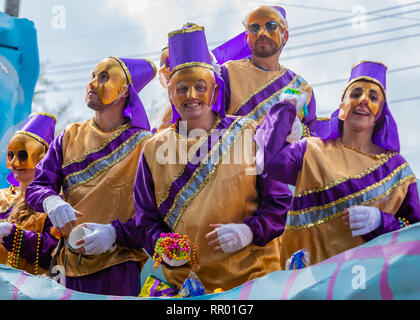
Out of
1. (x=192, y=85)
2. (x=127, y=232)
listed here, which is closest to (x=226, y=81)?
(x=192, y=85)

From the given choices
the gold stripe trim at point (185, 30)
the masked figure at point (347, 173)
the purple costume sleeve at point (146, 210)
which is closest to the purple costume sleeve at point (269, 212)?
the masked figure at point (347, 173)

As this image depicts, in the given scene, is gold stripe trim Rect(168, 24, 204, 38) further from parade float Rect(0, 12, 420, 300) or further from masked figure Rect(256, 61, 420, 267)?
parade float Rect(0, 12, 420, 300)

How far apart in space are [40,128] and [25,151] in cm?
22

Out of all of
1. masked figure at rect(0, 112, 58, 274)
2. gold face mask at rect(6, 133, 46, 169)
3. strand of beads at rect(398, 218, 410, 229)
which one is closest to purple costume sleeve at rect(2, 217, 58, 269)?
masked figure at rect(0, 112, 58, 274)

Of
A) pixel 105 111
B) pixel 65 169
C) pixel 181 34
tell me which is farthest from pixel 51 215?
pixel 181 34

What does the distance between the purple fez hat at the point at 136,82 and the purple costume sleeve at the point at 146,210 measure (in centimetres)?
54

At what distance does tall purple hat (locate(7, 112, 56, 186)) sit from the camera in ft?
18.2

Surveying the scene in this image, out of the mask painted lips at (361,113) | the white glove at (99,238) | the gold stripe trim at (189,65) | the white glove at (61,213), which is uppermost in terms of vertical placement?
the gold stripe trim at (189,65)

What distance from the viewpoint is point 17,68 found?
7203 millimetres

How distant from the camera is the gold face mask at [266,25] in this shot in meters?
5.25

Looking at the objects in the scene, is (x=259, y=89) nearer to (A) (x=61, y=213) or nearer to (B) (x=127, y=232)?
(B) (x=127, y=232)

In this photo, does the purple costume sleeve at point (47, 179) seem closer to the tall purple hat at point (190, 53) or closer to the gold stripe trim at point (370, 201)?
the tall purple hat at point (190, 53)

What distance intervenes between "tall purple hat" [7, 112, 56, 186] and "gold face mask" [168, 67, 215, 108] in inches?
62.2

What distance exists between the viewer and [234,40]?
582 centimetres
